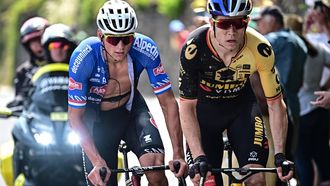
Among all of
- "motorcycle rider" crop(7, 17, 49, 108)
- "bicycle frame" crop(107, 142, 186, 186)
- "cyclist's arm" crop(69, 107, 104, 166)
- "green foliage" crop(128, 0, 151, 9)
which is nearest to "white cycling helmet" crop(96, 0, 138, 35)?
"cyclist's arm" crop(69, 107, 104, 166)

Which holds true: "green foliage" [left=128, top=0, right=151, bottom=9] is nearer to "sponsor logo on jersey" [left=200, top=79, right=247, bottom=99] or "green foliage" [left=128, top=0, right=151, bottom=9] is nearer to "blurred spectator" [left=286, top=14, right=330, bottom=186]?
"blurred spectator" [left=286, top=14, right=330, bottom=186]

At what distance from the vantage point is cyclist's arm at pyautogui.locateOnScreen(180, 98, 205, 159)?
8344mm

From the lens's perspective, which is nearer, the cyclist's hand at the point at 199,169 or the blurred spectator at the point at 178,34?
the cyclist's hand at the point at 199,169

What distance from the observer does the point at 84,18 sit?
3091cm

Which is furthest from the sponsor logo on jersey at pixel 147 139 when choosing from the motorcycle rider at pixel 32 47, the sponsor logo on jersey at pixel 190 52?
the motorcycle rider at pixel 32 47

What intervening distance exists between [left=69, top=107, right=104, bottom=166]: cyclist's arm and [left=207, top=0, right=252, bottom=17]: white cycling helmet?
4.43 feet

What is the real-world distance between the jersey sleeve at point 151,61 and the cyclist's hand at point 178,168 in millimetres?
717

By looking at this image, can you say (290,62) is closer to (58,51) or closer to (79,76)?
(58,51)

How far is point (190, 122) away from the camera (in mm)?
8398

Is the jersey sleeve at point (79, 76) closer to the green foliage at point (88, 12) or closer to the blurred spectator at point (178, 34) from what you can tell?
the blurred spectator at point (178, 34)

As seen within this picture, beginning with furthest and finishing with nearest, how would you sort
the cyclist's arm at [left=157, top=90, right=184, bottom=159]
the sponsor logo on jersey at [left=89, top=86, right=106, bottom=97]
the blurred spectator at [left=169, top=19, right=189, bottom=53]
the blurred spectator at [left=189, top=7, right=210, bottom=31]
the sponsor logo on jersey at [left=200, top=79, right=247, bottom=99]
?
1. the blurred spectator at [left=169, top=19, right=189, bottom=53]
2. the blurred spectator at [left=189, top=7, right=210, bottom=31]
3. the sponsor logo on jersey at [left=89, top=86, right=106, bottom=97]
4. the cyclist's arm at [left=157, top=90, right=184, bottom=159]
5. the sponsor logo on jersey at [left=200, top=79, right=247, bottom=99]

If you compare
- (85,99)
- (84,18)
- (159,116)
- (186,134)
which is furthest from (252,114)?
(84,18)

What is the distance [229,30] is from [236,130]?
0.90 metres

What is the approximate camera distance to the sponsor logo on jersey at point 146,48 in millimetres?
8867
